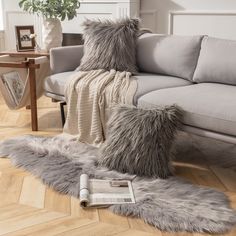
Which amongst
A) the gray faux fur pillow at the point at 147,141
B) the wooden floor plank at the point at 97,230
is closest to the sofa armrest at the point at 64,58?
the gray faux fur pillow at the point at 147,141

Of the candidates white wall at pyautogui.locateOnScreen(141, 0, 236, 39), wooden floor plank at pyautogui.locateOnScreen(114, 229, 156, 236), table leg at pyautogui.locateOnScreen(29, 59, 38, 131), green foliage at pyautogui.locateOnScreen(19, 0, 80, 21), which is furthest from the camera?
white wall at pyautogui.locateOnScreen(141, 0, 236, 39)

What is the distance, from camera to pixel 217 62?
2.61 metres

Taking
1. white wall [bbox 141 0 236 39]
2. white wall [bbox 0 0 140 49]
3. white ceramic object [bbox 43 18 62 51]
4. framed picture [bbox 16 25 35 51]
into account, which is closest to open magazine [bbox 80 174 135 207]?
white ceramic object [bbox 43 18 62 51]

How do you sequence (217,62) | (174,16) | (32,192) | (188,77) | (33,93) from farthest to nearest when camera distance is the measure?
(174,16) < (33,93) < (188,77) < (217,62) < (32,192)

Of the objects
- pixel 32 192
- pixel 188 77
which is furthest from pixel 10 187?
pixel 188 77

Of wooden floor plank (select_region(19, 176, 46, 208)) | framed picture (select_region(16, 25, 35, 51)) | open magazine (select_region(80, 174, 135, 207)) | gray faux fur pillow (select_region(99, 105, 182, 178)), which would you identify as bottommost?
wooden floor plank (select_region(19, 176, 46, 208))

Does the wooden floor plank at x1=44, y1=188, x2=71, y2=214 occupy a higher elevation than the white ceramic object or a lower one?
lower

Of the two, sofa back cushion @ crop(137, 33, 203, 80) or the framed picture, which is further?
the framed picture

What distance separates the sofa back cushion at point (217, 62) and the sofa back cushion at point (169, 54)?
0.22 feet

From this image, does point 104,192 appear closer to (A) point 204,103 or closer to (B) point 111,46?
(A) point 204,103

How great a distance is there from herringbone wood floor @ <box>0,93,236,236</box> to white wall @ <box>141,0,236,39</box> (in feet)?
6.10

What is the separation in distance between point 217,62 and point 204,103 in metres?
0.49

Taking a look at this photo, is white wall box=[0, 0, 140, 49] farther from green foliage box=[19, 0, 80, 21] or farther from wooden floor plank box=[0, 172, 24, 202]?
wooden floor plank box=[0, 172, 24, 202]

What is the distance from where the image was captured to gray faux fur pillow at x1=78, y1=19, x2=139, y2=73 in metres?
2.92
